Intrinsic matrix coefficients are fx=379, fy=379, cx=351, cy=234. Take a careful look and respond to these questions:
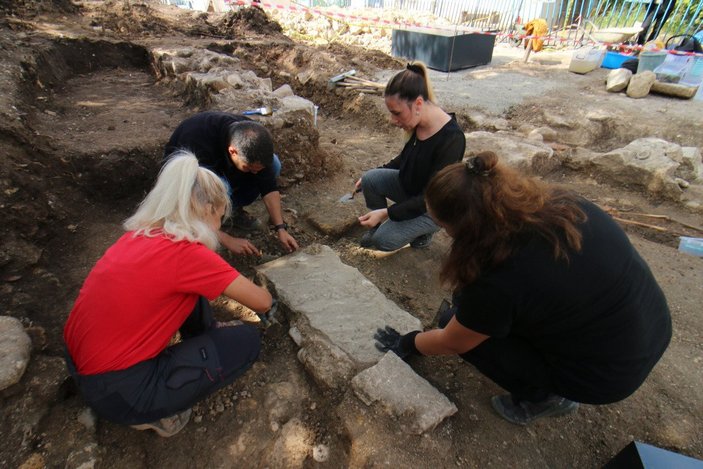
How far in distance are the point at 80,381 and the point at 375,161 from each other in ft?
12.7

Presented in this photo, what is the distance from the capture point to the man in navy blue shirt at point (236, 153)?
2.21 metres

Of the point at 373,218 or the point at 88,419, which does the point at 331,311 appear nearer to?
the point at 373,218

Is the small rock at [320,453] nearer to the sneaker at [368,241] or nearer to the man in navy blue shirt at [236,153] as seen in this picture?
the man in navy blue shirt at [236,153]

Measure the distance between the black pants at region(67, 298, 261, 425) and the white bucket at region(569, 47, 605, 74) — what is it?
897 centimetres

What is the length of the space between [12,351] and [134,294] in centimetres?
77

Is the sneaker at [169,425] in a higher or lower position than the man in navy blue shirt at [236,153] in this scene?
lower

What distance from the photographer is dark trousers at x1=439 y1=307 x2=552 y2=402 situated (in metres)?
1.60

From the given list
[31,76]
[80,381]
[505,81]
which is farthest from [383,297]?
[505,81]

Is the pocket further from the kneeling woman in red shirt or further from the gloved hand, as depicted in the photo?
the gloved hand

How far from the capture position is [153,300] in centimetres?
143

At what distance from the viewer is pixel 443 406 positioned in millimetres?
1685

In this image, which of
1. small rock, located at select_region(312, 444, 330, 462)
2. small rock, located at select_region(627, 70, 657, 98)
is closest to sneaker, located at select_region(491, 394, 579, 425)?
small rock, located at select_region(312, 444, 330, 462)

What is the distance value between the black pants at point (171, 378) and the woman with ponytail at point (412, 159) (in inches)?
52.2

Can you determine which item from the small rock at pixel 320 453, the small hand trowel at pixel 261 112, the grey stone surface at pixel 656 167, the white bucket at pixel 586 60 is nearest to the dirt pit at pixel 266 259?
the small rock at pixel 320 453
